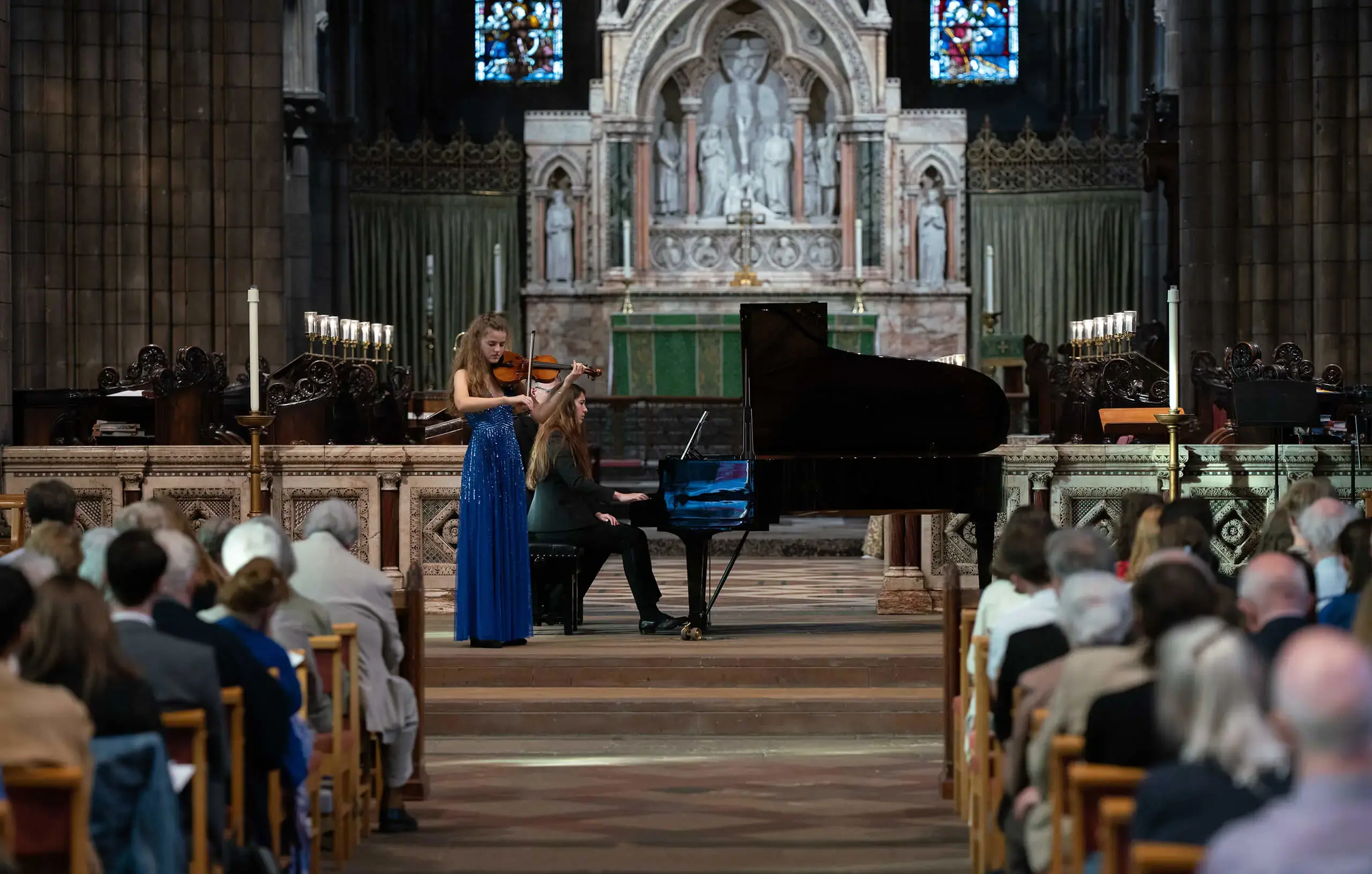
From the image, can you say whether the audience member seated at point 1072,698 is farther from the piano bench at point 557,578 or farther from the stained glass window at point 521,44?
the stained glass window at point 521,44

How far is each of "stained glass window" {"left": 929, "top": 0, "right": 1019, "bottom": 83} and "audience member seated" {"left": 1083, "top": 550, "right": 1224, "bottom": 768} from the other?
19110 mm

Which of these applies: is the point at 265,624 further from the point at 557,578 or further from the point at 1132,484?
the point at 1132,484

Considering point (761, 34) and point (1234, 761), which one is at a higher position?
point (761, 34)

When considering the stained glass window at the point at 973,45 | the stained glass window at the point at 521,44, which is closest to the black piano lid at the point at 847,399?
the stained glass window at the point at 973,45

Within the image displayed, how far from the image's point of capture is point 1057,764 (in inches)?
146

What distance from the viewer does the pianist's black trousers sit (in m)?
8.31

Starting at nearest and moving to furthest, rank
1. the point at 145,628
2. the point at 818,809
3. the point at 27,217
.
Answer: the point at 145,628, the point at 818,809, the point at 27,217

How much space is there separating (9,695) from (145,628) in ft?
2.55

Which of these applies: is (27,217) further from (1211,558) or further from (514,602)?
(1211,558)

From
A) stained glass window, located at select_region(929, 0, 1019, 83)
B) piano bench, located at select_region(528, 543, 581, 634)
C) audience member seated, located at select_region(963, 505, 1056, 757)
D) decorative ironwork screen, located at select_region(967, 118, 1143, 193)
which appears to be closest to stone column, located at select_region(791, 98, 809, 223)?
decorative ironwork screen, located at select_region(967, 118, 1143, 193)

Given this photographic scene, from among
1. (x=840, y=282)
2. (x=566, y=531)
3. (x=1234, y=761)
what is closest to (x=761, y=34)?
(x=840, y=282)

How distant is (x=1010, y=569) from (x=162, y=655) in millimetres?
2081

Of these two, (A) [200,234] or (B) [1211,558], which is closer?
(B) [1211,558]

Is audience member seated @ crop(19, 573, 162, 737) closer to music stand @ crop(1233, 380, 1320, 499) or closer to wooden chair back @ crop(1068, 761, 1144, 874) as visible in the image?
wooden chair back @ crop(1068, 761, 1144, 874)
